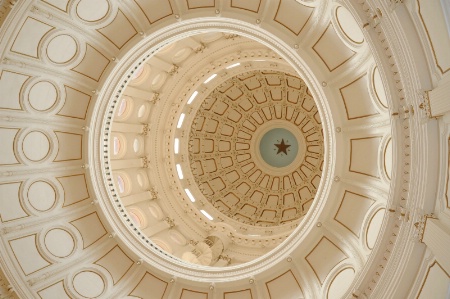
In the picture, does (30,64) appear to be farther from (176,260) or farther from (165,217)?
(165,217)

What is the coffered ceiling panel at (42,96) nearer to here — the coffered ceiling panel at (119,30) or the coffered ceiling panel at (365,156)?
the coffered ceiling panel at (119,30)

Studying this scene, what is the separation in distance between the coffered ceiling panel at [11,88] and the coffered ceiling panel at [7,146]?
2.69 feet

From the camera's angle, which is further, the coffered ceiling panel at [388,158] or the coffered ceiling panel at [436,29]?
the coffered ceiling panel at [388,158]

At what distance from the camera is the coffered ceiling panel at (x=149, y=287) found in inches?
588

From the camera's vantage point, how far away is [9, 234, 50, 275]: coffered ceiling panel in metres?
13.7

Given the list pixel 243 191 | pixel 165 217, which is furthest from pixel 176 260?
pixel 243 191

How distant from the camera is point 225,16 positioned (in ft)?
42.2

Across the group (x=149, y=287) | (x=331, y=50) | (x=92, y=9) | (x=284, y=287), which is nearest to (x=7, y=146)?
(x=92, y=9)

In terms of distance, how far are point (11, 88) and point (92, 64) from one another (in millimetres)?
2760

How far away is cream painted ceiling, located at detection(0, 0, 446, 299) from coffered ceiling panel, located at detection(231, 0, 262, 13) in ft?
0.11

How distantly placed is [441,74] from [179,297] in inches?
460

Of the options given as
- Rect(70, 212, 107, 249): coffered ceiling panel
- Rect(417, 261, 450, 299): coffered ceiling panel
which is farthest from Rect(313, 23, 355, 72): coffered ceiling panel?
Rect(70, 212, 107, 249): coffered ceiling panel

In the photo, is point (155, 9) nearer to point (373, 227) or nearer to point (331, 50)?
point (331, 50)

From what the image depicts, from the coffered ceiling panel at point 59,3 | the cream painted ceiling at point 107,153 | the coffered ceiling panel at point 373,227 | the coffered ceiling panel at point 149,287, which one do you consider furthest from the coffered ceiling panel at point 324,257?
the coffered ceiling panel at point 59,3
